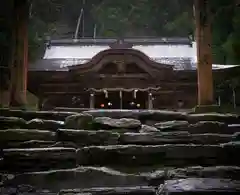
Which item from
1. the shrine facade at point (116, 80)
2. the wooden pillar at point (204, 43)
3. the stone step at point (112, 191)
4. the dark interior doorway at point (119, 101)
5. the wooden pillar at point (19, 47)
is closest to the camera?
the stone step at point (112, 191)

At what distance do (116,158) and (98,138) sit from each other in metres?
0.39

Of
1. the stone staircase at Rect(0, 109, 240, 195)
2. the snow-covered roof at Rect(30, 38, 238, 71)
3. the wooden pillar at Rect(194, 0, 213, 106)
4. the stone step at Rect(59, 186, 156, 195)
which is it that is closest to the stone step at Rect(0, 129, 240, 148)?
the stone staircase at Rect(0, 109, 240, 195)

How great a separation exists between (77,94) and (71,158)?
773cm

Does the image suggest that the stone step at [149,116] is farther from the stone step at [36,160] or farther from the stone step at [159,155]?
the stone step at [36,160]

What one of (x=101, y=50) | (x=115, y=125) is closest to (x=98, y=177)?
(x=115, y=125)

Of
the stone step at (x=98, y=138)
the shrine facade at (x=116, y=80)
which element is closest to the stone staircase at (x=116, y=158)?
the stone step at (x=98, y=138)

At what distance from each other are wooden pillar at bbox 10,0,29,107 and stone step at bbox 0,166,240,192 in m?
3.11

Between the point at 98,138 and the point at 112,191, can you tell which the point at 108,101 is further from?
the point at 112,191

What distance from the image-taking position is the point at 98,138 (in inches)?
125

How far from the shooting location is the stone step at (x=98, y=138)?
3.12 metres

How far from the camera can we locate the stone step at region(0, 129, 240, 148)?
312 centimetres

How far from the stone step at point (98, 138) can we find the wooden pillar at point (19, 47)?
2320 millimetres

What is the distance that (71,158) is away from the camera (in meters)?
2.80

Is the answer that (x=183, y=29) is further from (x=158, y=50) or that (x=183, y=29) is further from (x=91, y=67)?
(x=91, y=67)
